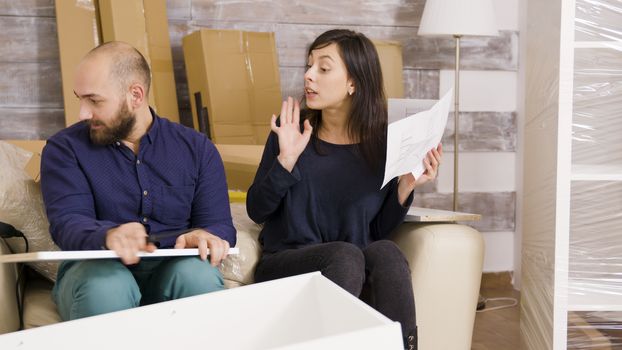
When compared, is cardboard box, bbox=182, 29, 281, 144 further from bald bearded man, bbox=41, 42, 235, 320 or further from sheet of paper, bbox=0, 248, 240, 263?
sheet of paper, bbox=0, 248, 240, 263

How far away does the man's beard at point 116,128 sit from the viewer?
1.70 metres

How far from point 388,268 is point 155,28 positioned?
4.40 ft

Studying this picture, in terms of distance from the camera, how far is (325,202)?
6.38 feet

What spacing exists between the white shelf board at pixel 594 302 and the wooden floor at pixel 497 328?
0.44 metres

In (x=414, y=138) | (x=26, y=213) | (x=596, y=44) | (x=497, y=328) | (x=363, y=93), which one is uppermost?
(x=596, y=44)

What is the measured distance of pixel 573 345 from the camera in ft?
6.82

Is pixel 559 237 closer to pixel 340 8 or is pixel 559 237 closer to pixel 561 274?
pixel 561 274

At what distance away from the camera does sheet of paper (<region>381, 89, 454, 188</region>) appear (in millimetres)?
1698

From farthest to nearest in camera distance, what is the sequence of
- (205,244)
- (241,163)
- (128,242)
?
(241,163) → (205,244) → (128,242)

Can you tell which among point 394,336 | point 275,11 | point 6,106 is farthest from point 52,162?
point 275,11

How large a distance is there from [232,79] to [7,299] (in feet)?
4.12

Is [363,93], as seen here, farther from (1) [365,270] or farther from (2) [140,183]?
(2) [140,183]

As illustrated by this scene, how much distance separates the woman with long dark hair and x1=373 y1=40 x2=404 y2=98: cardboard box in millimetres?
836

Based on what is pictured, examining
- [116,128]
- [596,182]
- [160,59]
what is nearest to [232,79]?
[160,59]
